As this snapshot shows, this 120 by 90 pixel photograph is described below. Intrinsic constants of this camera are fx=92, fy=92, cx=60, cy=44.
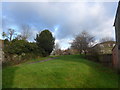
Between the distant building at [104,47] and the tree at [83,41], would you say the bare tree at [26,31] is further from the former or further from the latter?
the distant building at [104,47]

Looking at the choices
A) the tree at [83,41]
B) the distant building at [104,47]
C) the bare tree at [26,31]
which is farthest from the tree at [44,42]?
the distant building at [104,47]

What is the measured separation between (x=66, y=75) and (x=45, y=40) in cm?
1205

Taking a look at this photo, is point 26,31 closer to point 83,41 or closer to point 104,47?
point 83,41

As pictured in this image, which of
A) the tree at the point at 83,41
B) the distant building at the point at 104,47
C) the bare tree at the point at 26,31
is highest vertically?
the bare tree at the point at 26,31

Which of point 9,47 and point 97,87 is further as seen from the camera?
point 9,47

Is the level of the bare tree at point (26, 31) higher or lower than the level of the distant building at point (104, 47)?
higher

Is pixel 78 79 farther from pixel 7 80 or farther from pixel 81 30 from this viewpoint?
pixel 81 30

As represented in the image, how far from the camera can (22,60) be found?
11.1 m

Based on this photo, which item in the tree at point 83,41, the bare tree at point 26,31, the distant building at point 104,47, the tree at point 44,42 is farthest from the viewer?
the bare tree at point 26,31

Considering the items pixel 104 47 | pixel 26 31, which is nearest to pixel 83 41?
pixel 104 47

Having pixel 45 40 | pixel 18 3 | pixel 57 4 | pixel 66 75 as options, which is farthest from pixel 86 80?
pixel 45 40

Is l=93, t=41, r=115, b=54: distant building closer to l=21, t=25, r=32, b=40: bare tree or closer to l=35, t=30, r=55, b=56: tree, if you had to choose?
l=35, t=30, r=55, b=56: tree

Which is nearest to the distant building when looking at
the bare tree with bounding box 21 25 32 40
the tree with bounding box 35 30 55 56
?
the tree with bounding box 35 30 55 56

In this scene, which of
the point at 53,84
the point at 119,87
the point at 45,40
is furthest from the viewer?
the point at 45,40
